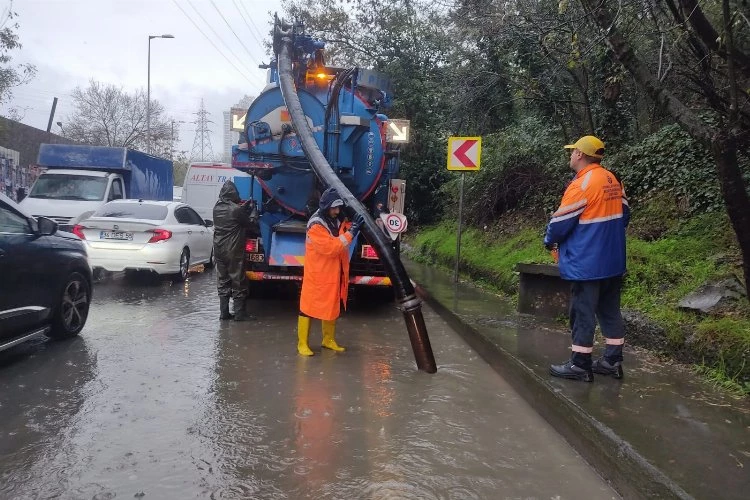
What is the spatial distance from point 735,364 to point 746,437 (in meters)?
1.13

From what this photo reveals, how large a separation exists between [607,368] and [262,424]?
2.73 m

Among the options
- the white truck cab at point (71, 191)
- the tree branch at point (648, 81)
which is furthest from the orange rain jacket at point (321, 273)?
the white truck cab at point (71, 191)

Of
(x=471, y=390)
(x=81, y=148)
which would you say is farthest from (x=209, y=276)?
(x=471, y=390)

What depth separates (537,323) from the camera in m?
6.95

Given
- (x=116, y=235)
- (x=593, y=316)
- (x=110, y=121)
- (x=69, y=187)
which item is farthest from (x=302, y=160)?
(x=110, y=121)

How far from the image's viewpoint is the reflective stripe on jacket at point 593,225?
171 inches

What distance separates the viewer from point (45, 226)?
564cm

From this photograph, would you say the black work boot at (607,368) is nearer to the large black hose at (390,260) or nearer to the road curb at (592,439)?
the road curb at (592,439)

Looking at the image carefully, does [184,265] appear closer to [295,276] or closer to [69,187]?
[295,276]

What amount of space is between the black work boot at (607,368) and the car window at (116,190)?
12551mm

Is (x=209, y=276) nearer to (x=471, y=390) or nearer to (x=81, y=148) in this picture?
(x=81, y=148)

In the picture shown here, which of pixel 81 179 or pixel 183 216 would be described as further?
pixel 81 179

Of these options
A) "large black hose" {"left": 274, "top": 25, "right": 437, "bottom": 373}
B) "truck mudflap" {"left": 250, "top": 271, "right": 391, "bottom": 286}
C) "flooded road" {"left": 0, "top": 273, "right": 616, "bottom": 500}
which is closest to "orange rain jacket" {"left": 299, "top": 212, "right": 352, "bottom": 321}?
"large black hose" {"left": 274, "top": 25, "right": 437, "bottom": 373}

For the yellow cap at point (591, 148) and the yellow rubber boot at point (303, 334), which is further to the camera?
the yellow rubber boot at point (303, 334)
